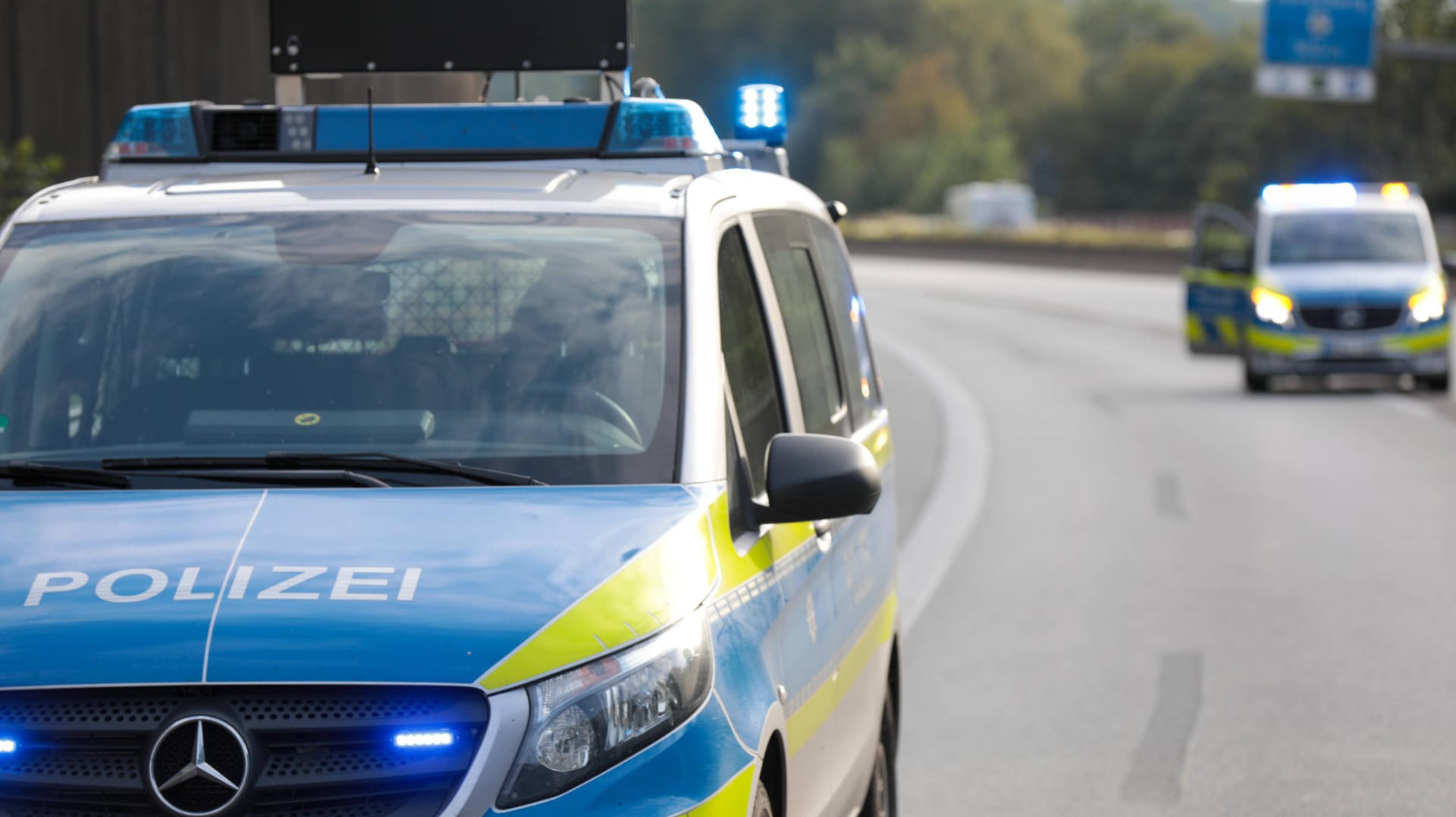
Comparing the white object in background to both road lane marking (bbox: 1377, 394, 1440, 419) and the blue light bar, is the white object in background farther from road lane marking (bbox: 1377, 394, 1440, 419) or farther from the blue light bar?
the blue light bar

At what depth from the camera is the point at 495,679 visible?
139 inches

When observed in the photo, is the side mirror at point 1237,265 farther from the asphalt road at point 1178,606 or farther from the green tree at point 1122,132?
the green tree at point 1122,132

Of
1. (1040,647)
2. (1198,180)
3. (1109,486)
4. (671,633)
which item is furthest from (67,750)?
(1198,180)

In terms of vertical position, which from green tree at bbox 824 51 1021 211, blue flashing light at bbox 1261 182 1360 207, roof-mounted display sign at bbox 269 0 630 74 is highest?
roof-mounted display sign at bbox 269 0 630 74

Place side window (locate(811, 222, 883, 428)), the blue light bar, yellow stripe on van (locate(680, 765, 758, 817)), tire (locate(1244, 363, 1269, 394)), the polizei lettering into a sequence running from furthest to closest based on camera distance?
tire (locate(1244, 363, 1269, 394)), side window (locate(811, 222, 883, 428)), the blue light bar, yellow stripe on van (locate(680, 765, 758, 817)), the polizei lettering

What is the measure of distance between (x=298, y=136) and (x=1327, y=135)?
110263 millimetres

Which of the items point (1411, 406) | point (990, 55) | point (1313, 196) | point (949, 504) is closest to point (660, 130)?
point (949, 504)

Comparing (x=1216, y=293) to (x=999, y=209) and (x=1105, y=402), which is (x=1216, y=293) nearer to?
(x=1105, y=402)

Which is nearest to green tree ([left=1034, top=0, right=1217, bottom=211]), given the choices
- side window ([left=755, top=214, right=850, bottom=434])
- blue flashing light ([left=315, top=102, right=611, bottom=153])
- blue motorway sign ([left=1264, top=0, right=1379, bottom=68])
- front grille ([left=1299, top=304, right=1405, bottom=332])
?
blue motorway sign ([left=1264, top=0, right=1379, bottom=68])

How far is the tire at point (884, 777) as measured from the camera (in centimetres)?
589

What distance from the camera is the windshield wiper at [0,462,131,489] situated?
4168mm

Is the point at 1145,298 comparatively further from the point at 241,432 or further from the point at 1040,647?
the point at 241,432

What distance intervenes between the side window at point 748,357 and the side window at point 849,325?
1053 millimetres

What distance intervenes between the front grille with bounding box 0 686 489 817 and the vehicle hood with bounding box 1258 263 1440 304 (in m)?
21.7
